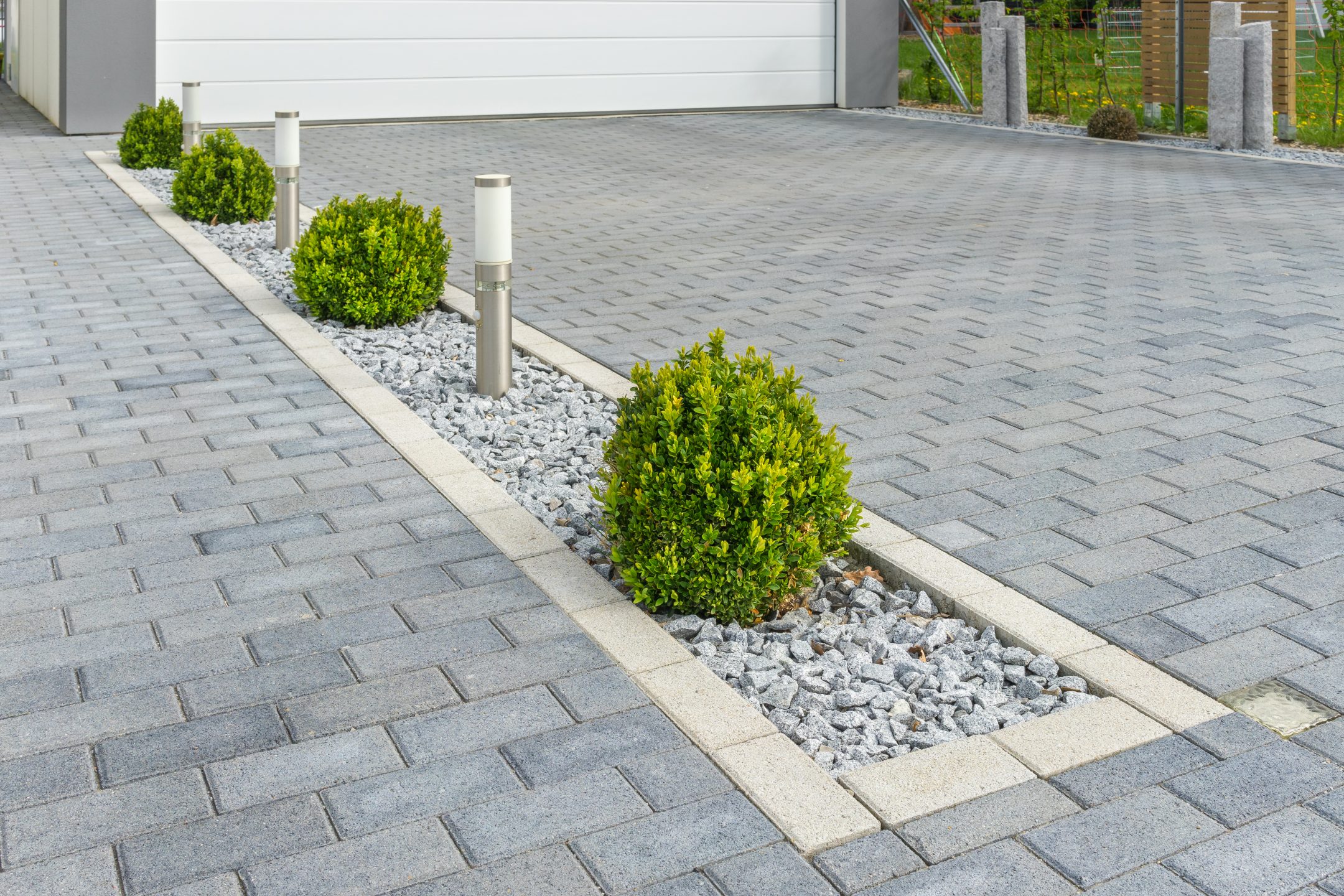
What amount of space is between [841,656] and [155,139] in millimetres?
11708

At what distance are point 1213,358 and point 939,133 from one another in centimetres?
1198

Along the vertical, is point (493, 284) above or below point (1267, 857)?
above

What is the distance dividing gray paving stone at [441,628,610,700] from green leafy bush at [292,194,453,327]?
3.85 m

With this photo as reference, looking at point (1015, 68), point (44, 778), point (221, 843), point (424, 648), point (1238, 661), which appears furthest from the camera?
point (1015, 68)

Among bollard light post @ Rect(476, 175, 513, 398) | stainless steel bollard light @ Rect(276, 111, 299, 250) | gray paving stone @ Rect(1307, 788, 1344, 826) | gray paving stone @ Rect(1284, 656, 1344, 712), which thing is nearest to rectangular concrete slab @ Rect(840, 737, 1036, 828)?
gray paving stone @ Rect(1307, 788, 1344, 826)

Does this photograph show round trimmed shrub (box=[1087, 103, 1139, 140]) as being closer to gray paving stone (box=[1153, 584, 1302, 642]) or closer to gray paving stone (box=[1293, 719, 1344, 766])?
gray paving stone (box=[1153, 584, 1302, 642])

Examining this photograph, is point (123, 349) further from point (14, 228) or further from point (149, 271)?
point (14, 228)

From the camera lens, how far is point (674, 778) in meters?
2.91

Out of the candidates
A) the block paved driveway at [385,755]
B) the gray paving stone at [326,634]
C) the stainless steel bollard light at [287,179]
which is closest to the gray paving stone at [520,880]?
the block paved driveway at [385,755]

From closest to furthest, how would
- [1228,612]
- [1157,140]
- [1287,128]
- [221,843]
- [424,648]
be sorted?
1. [221,843]
2. [424,648]
3. [1228,612]
4. [1287,128]
5. [1157,140]

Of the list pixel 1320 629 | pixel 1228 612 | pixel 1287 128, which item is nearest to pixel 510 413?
pixel 1228 612

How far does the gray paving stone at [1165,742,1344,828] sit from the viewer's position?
9.11ft

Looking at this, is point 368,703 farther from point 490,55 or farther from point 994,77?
point 994,77

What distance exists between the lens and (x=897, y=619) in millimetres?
3768
